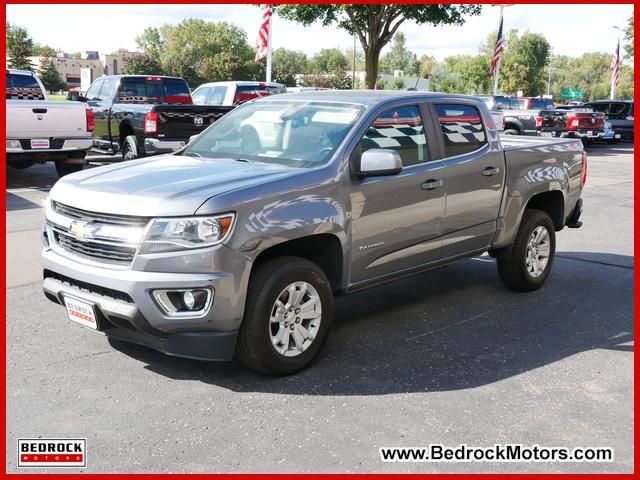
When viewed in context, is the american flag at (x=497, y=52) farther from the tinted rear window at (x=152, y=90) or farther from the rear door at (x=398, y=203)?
the rear door at (x=398, y=203)

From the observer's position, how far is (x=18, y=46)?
98375 millimetres

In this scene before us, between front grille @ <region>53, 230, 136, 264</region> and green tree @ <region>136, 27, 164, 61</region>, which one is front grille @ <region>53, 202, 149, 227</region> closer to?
front grille @ <region>53, 230, 136, 264</region>

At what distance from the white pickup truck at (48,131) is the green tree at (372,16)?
55.9ft

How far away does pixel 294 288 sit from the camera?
459cm

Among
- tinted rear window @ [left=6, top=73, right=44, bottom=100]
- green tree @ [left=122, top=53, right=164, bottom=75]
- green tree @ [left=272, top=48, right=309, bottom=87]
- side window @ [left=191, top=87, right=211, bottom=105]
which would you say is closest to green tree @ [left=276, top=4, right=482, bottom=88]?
side window @ [left=191, top=87, right=211, bottom=105]

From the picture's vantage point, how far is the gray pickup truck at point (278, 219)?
419 centimetres

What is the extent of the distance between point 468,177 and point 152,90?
12.0m

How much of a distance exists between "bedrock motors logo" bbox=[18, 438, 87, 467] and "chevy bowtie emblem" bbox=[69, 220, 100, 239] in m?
1.24

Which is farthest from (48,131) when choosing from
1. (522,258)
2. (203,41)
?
(203,41)

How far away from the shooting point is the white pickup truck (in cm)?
1192

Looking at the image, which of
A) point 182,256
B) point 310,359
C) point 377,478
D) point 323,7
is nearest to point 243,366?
point 310,359

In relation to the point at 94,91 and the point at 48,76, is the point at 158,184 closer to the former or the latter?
the point at 94,91

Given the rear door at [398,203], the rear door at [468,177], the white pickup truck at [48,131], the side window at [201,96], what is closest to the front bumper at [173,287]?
the rear door at [398,203]

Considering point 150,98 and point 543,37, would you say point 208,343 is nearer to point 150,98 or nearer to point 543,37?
point 150,98
